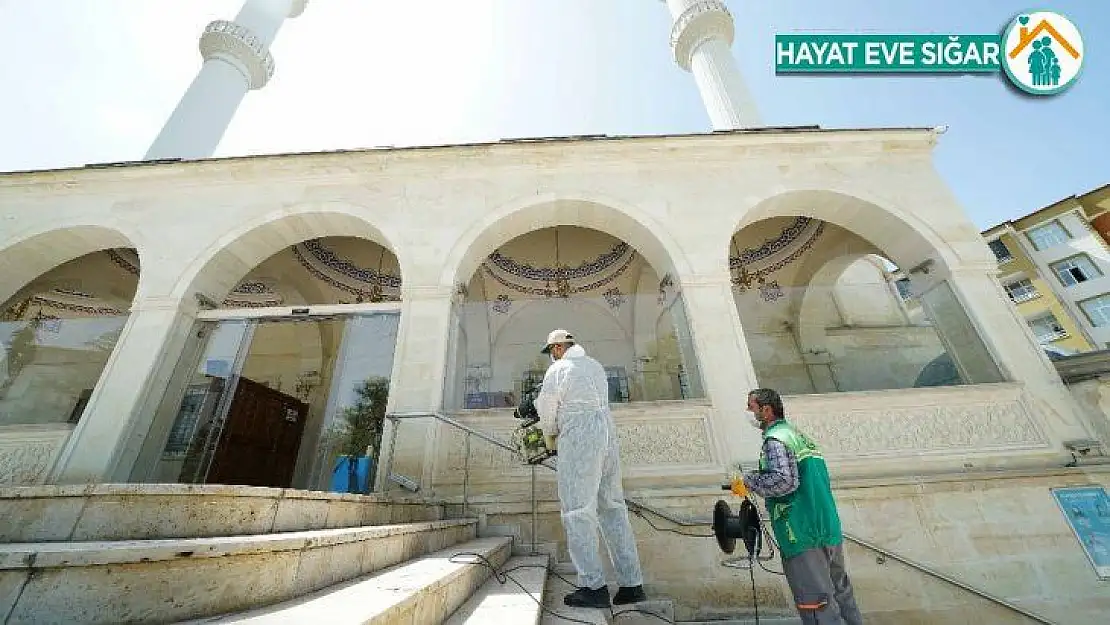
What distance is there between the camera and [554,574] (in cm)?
318

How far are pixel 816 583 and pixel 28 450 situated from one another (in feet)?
24.3

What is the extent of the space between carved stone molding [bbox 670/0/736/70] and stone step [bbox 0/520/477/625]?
1279 centimetres

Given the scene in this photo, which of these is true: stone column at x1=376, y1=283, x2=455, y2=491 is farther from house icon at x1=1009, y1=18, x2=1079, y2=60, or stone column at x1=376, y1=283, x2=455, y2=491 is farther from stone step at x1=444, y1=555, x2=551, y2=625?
house icon at x1=1009, y1=18, x2=1079, y2=60

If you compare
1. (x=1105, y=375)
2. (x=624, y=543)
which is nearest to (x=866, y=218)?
(x=1105, y=375)

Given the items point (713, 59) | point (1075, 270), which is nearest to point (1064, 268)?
point (1075, 270)

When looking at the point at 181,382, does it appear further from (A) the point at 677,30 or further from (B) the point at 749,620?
(A) the point at 677,30

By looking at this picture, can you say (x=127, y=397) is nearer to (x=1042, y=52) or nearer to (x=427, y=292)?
(x=427, y=292)

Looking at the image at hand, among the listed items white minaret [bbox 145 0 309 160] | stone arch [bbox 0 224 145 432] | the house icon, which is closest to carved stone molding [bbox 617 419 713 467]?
the house icon

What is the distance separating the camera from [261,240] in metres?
5.84

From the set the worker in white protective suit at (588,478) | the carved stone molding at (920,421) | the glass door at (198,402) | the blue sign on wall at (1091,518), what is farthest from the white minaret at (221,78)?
the blue sign on wall at (1091,518)

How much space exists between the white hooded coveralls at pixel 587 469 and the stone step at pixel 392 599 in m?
0.63

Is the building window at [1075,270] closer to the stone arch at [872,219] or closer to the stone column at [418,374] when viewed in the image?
the stone arch at [872,219]

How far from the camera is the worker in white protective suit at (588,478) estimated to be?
2.37m

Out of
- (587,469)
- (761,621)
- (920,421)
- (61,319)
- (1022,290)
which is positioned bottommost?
(761,621)
